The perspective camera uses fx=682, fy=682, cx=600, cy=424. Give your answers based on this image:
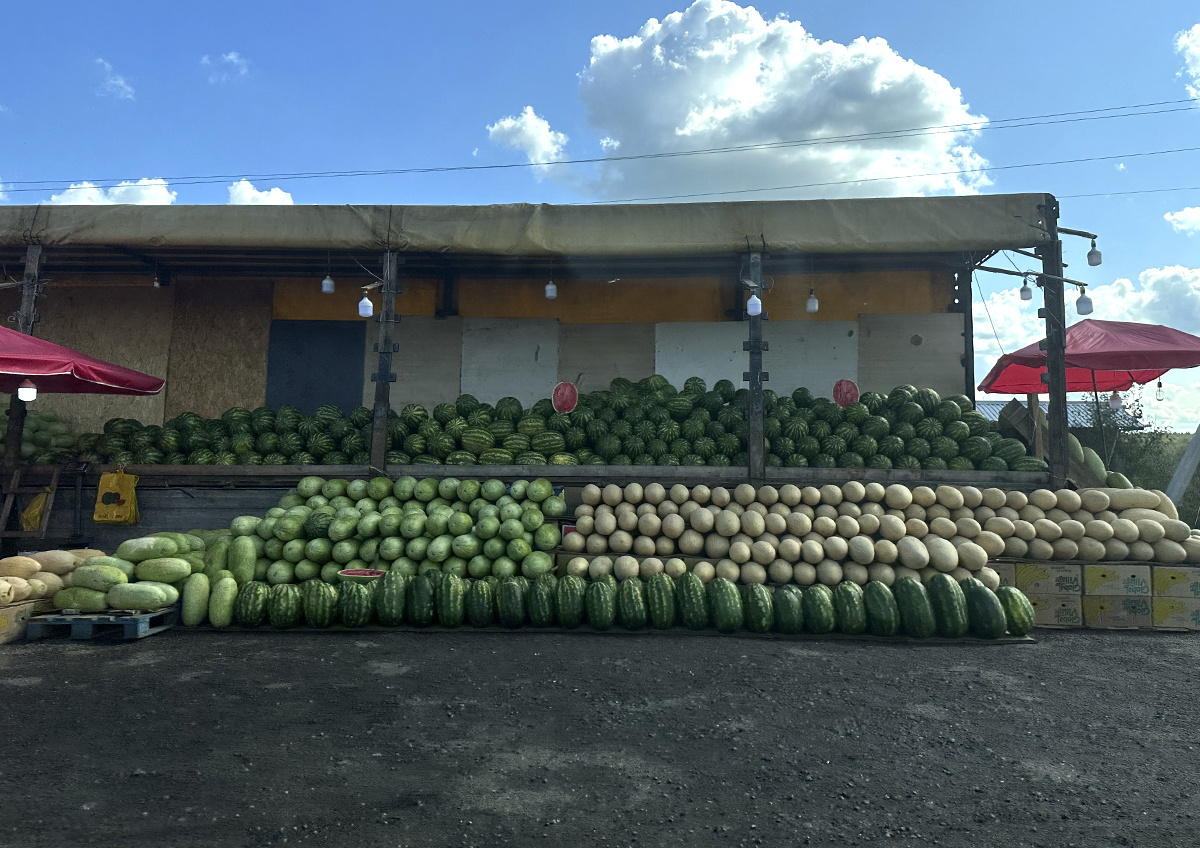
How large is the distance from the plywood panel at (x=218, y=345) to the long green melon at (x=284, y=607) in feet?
19.6

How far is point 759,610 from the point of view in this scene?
5977 mm

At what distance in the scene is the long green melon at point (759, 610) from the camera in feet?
19.6

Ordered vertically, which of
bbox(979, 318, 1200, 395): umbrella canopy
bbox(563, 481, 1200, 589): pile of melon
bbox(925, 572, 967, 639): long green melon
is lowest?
bbox(925, 572, 967, 639): long green melon

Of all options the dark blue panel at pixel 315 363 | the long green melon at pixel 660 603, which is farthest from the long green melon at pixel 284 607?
the dark blue panel at pixel 315 363

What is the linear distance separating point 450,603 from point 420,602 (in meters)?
0.28

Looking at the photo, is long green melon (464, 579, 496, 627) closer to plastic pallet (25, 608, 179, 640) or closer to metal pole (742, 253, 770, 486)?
plastic pallet (25, 608, 179, 640)

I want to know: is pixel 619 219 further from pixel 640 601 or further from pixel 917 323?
pixel 917 323

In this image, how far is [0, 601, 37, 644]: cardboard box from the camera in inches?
219

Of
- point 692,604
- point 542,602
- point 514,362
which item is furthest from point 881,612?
point 514,362

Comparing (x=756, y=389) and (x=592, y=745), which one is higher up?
(x=756, y=389)

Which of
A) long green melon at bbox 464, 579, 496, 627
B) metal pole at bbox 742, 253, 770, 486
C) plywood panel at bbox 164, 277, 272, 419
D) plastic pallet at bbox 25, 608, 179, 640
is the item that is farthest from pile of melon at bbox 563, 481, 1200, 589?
plywood panel at bbox 164, 277, 272, 419

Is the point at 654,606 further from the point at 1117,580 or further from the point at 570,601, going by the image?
the point at 1117,580

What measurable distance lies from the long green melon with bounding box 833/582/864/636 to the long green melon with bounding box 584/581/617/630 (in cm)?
196

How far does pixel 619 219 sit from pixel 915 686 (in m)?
5.94
